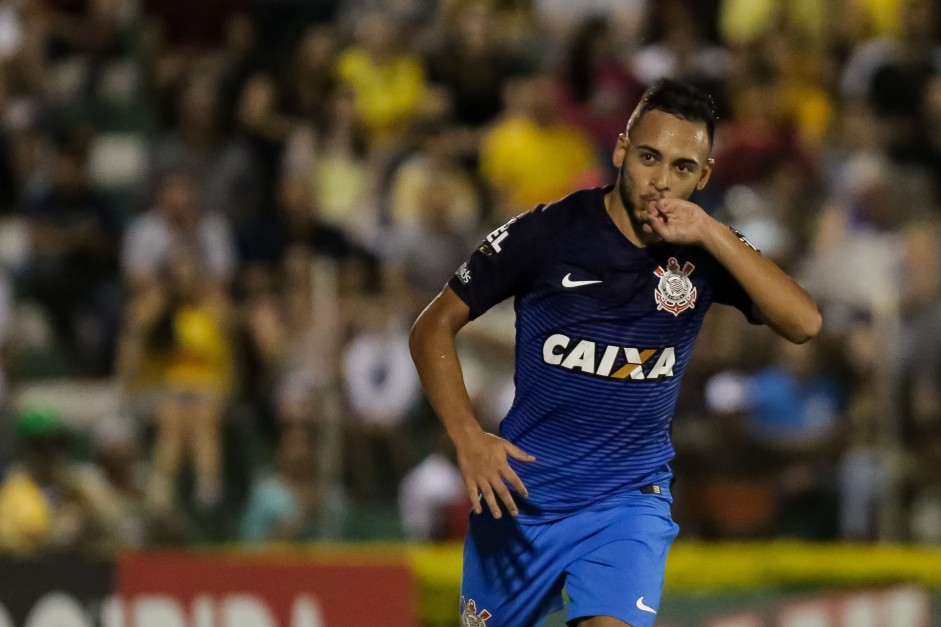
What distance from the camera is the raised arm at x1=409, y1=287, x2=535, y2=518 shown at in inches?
190

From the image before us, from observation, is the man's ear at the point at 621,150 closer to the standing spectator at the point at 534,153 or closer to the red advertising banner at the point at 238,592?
the red advertising banner at the point at 238,592

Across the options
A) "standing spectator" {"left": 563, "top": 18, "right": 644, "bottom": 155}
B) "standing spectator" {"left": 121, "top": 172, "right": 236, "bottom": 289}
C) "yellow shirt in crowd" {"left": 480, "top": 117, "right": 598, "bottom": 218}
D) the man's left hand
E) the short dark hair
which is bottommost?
the man's left hand

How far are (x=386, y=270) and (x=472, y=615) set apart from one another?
17.3 ft

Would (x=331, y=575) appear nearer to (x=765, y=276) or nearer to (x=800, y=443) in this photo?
(x=800, y=443)

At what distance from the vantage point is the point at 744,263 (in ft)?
15.7

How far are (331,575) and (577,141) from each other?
15.3ft

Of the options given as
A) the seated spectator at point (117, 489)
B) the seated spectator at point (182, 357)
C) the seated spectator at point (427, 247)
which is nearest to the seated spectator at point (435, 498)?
the seated spectator at point (427, 247)

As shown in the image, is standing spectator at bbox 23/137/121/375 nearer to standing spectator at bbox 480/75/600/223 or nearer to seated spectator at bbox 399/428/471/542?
seated spectator at bbox 399/428/471/542

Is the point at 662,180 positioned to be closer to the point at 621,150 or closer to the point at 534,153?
the point at 621,150

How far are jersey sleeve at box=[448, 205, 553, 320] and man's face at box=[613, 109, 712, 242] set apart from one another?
1.06ft

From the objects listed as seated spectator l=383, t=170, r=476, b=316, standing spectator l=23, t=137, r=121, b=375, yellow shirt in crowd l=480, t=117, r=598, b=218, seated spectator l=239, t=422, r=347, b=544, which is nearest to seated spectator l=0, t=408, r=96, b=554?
seated spectator l=239, t=422, r=347, b=544

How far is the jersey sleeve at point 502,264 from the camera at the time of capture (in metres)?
5.04

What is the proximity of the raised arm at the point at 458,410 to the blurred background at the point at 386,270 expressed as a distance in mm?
3403

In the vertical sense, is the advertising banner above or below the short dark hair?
below
